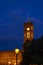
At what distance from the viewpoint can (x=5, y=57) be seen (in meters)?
112

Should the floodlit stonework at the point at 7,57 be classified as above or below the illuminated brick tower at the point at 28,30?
below

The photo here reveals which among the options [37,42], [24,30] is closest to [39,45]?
[37,42]

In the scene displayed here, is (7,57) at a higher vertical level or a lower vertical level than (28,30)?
lower

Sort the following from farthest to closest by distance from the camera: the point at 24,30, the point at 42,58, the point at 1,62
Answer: the point at 1,62 < the point at 24,30 < the point at 42,58

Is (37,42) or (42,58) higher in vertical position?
(37,42)

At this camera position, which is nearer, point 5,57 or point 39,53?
point 39,53

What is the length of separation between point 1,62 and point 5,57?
2.82 meters

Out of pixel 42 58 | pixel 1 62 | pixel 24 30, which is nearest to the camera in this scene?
pixel 42 58

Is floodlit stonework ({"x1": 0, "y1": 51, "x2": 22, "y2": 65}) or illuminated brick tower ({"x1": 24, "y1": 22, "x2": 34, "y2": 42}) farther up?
illuminated brick tower ({"x1": 24, "y1": 22, "x2": 34, "y2": 42})

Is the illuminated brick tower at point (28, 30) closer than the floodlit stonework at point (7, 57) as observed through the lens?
Yes

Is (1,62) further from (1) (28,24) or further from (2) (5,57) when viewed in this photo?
(1) (28,24)

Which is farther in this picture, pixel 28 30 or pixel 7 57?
pixel 7 57

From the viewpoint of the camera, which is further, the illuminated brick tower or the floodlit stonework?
the floodlit stonework

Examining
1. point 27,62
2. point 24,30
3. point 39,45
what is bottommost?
point 27,62
